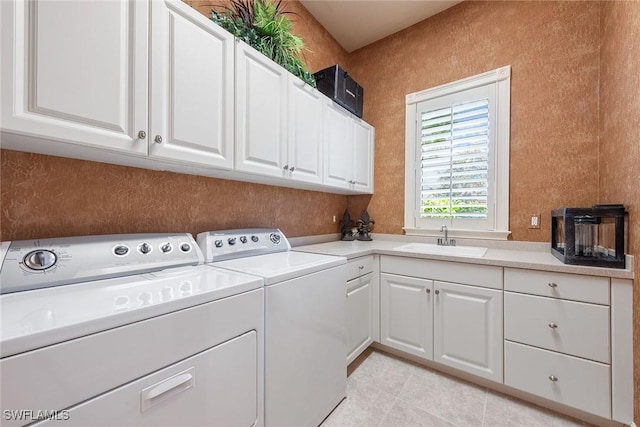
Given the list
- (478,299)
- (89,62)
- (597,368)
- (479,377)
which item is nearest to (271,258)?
(89,62)

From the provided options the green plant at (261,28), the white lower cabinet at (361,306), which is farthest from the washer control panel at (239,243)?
the green plant at (261,28)

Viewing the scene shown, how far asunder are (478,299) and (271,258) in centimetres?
148

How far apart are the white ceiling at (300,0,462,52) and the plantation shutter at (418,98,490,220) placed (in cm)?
93

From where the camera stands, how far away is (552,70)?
198 centimetres

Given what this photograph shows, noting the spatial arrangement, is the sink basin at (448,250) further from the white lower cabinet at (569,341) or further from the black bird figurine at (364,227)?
the black bird figurine at (364,227)

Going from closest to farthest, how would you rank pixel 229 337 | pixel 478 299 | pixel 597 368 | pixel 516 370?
pixel 229 337, pixel 597 368, pixel 516 370, pixel 478 299

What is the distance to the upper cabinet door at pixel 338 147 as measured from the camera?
2180 mm

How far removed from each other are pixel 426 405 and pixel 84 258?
206 cm

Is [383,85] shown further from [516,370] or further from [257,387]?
[257,387]

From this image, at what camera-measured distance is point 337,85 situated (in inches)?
89.6

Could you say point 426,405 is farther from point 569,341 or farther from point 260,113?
point 260,113

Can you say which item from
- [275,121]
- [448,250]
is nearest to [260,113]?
[275,121]

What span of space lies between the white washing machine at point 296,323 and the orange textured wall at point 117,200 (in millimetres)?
201

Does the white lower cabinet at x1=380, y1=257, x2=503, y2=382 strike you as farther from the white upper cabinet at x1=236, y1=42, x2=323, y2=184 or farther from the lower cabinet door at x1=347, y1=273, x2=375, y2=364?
the white upper cabinet at x1=236, y1=42, x2=323, y2=184
